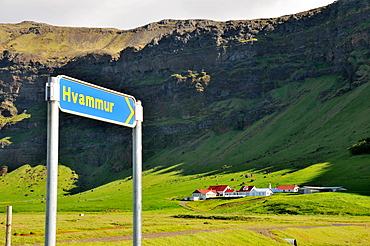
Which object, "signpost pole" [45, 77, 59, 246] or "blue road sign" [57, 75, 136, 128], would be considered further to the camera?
"blue road sign" [57, 75, 136, 128]

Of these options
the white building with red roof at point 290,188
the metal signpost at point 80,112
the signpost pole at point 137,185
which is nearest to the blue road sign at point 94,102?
the metal signpost at point 80,112

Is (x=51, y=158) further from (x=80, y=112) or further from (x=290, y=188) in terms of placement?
(x=290, y=188)

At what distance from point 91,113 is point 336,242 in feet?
213

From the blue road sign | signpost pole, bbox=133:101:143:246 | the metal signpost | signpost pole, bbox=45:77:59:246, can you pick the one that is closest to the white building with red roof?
signpost pole, bbox=133:101:143:246

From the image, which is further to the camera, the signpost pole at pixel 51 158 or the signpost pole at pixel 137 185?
the signpost pole at pixel 137 185

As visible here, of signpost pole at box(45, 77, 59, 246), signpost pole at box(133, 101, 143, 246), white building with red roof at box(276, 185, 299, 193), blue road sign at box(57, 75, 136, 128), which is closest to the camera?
signpost pole at box(45, 77, 59, 246)

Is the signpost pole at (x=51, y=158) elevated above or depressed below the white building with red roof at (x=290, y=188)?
above

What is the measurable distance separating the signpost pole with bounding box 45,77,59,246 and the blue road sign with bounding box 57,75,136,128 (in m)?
0.30

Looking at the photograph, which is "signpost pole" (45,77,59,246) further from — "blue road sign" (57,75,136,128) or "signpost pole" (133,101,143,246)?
"signpost pole" (133,101,143,246)

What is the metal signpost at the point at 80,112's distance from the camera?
39.7 feet

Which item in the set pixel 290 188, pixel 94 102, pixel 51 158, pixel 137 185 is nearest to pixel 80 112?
pixel 94 102

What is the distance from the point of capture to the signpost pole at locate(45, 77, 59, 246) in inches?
473

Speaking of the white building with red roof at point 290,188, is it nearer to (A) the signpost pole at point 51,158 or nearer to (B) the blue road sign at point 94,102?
(B) the blue road sign at point 94,102

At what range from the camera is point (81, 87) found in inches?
516
